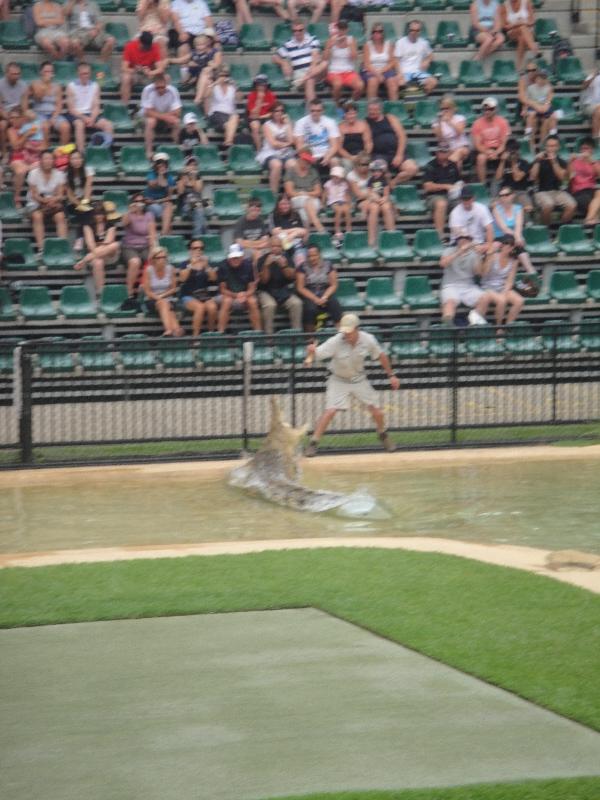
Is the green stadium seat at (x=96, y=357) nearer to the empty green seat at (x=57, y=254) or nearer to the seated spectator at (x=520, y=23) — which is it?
the empty green seat at (x=57, y=254)

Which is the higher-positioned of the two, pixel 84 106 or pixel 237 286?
pixel 84 106

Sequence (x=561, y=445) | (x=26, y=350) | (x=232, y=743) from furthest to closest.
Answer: (x=561, y=445) < (x=26, y=350) < (x=232, y=743)

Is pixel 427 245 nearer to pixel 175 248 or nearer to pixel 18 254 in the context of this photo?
pixel 175 248

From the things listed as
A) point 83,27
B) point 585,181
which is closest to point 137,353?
point 83,27

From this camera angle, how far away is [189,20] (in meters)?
24.3

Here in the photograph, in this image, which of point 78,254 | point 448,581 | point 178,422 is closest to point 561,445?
point 178,422

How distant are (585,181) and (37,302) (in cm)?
919

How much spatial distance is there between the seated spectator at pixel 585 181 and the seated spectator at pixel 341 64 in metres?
3.95

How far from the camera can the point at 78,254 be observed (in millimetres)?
21109

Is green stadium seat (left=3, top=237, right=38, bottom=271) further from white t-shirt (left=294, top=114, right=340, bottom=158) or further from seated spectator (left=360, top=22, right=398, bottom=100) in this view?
seated spectator (left=360, top=22, right=398, bottom=100)

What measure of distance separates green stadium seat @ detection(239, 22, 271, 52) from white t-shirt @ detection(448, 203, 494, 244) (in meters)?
5.51

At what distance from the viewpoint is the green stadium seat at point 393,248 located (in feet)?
72.0

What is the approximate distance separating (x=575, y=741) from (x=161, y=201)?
15329 mm

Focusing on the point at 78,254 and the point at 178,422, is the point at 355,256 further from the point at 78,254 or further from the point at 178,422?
the point at 178,422
